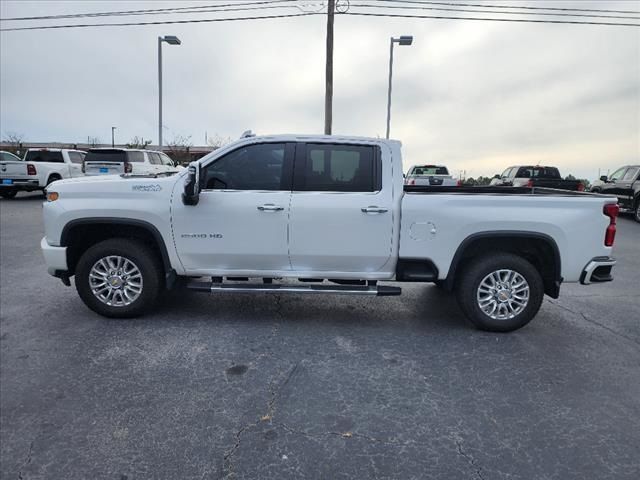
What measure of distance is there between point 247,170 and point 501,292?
2888mm

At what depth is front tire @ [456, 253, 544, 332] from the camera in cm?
461

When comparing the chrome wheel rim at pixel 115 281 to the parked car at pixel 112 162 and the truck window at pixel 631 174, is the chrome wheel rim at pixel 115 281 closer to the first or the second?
the parked car at pixel 112 162

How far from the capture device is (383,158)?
478 centimetres

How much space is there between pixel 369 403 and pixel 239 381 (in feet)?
3.39

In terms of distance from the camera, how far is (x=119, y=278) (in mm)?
4832

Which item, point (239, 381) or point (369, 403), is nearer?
point (369, 403)

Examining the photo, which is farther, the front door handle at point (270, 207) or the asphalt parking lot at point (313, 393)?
the front door handle at point (270, 207)

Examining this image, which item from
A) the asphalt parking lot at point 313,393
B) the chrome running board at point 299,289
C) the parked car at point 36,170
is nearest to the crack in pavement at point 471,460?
the asphalt parking lot at point 313,393

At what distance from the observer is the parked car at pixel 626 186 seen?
15.2 metres

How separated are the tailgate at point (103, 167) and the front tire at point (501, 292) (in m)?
15.1

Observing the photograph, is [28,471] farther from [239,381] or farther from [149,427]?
[239,381]

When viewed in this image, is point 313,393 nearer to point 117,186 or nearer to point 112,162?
point 117,186

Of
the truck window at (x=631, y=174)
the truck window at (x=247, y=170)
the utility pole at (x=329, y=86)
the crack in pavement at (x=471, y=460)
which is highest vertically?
the utility pole at (x=329, y=86)

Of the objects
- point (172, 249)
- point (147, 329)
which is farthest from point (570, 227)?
point (147, 329)
